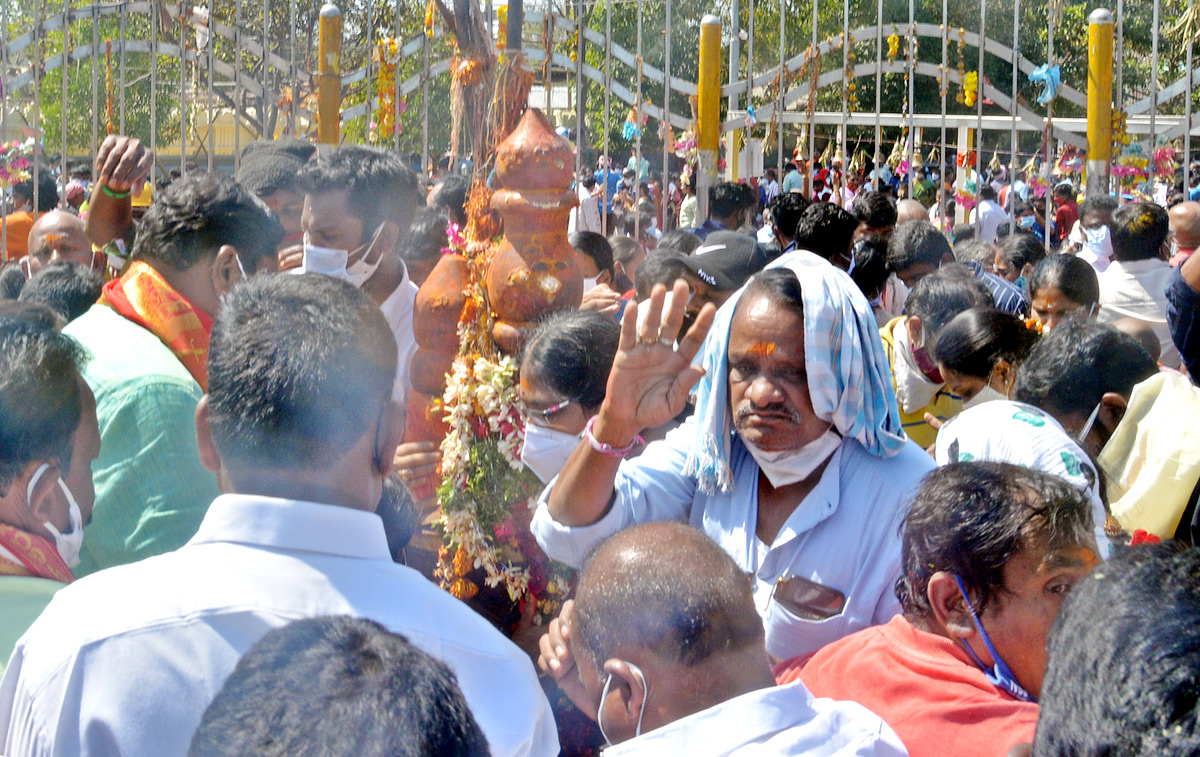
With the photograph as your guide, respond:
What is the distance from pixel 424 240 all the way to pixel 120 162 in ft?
3.89

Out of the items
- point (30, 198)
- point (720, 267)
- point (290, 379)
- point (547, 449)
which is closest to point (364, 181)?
point (720, 267)

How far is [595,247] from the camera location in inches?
198

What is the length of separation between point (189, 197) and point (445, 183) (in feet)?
7.65

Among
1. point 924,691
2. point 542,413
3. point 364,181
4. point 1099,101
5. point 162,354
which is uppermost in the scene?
point 1099,101

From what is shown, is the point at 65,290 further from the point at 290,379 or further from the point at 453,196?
the point at 290,379

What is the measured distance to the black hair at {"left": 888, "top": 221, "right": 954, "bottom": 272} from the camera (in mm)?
5418

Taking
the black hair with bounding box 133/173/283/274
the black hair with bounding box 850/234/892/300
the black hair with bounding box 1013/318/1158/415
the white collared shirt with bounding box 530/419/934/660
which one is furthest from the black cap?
the white collared shirt with bounding box 530/419/934/660

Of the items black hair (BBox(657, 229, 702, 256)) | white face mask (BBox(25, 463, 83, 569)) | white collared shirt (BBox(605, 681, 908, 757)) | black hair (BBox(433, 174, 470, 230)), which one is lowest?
white collared shirt (BBox(605, 681, 908, 757))

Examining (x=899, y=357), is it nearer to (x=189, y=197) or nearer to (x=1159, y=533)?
(x=1159, y=533)

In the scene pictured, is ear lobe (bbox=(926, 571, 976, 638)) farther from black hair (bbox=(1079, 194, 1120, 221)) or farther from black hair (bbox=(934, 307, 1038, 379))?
black hair (bbox=(1079, 194, 1120, 221))

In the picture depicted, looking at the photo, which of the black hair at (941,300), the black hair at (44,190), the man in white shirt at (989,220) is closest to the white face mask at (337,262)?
the black hair at (941,300)

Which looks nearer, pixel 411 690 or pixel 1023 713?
pixel 411 690

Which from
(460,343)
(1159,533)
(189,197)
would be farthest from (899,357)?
(189,197)

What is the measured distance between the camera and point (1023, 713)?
Answer: 1.75m
